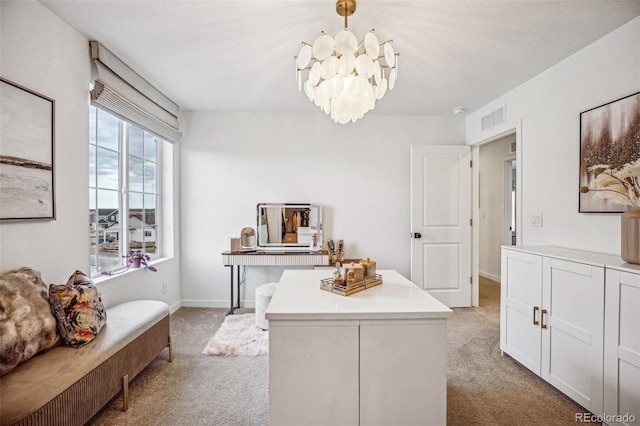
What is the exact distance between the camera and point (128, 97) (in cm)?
250

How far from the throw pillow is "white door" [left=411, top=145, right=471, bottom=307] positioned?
3.38 m

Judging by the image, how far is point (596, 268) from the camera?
1.70m

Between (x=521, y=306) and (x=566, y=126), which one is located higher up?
(x=566, y=126)

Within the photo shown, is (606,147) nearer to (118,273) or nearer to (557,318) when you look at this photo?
(557,318)

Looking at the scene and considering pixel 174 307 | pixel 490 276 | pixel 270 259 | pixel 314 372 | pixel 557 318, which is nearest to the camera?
pixel 314 372

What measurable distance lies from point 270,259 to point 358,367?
85.2 inches

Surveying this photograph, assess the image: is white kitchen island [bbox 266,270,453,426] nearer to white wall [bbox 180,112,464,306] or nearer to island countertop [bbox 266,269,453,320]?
island countertop [bbox 266,269,453,320]

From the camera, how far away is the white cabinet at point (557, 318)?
5.65 feet

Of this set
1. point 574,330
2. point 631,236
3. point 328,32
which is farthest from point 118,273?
point 631,236

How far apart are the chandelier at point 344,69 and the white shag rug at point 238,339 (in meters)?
2.09

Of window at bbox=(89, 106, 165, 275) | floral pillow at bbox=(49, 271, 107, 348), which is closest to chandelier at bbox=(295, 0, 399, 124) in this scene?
floral pillow at bbox=(49, 271, 107, 348)

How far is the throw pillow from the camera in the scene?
1346 mm

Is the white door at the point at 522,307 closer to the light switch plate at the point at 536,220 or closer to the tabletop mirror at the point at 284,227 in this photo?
the light switch plate at the point at 536,220

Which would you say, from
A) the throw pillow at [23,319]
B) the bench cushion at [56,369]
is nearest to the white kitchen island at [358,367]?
the bench cushion at [56,369]
